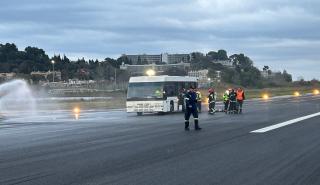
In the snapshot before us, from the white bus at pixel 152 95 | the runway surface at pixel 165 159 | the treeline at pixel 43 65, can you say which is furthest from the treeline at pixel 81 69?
the runway surface at pixel 165 159

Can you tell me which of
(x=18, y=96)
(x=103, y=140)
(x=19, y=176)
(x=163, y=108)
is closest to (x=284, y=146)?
(x=103, y=140)

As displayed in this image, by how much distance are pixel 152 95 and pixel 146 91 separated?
54 cm

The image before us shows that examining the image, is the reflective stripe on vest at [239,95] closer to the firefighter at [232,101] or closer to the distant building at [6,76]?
the firefighter at [232,101]

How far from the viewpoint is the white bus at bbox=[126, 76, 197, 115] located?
3662 centimetres

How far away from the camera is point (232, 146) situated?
52.6 feet

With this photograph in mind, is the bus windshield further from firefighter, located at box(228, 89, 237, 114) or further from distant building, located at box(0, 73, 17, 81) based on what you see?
distant building, located at box(0, 73, 17, 81)

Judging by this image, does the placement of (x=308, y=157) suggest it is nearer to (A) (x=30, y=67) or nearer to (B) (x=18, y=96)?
(B) (x=18, y=96)

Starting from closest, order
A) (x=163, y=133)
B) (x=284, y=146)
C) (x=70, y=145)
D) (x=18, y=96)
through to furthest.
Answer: (x=284, y=146) < (x=70, y=145) < (x=163, y=133) < (x=18, y=96)

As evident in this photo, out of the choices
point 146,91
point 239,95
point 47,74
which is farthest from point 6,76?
point 239,95

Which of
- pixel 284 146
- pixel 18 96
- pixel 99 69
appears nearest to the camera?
pixel 284 146

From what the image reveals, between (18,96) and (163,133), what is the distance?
65.8m

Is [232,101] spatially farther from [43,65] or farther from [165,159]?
[43,65]

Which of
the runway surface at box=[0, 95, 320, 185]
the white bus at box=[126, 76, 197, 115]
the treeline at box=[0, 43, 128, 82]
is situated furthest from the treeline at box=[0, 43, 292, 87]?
the runway surface at box=[0, 95, 320, 185]

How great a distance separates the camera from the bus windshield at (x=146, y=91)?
36.9m
